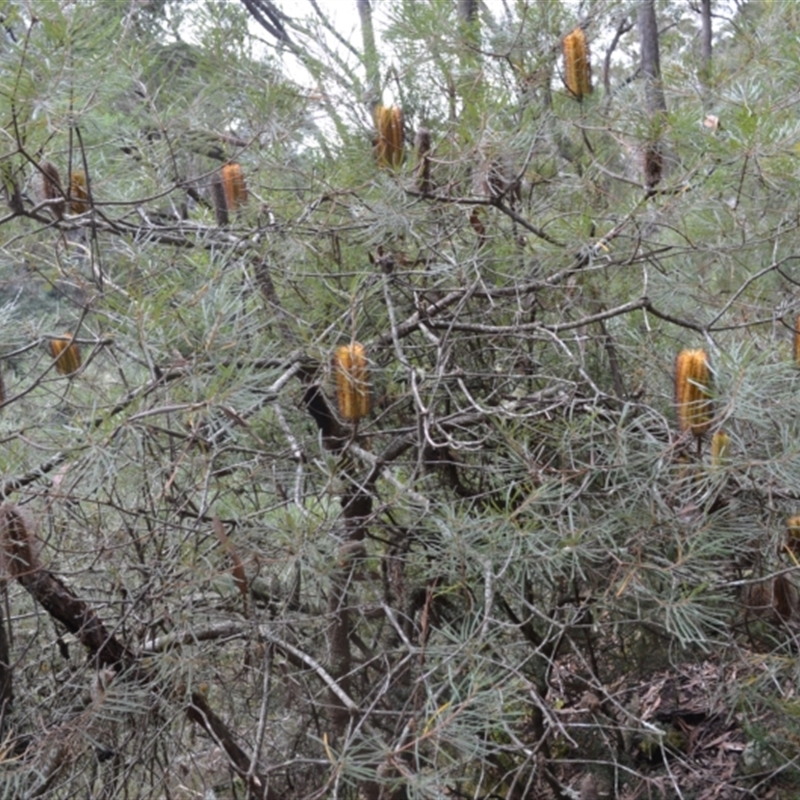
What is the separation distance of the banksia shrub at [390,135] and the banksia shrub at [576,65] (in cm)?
41

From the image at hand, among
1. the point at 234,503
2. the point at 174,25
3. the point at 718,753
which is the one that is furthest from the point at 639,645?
the point at 174,25

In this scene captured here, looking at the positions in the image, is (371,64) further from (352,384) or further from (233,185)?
(352,384)

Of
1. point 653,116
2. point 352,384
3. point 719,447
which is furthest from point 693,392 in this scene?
point 653,116

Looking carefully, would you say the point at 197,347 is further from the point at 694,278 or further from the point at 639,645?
the point at 639,645

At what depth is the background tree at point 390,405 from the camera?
1.69 m

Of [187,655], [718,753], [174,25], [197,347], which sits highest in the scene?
[174,25]

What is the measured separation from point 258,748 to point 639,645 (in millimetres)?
1262

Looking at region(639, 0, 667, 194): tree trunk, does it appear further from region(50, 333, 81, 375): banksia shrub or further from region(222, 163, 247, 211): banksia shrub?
region(50, 333, 81, 375): banksia shrub

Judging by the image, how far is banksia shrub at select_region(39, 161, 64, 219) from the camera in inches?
66.5

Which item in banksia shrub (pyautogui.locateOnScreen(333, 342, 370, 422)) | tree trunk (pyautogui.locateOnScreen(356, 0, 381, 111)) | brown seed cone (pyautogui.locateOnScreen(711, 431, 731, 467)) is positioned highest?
tree trunk (pyautogui.locateOnScreen(356, 0, 381, 111))

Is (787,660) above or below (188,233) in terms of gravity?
below

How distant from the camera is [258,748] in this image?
1751 mm

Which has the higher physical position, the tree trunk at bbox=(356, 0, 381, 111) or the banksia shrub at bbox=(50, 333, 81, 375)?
the tree trunk at bbox=(356, 0, 381, 111)

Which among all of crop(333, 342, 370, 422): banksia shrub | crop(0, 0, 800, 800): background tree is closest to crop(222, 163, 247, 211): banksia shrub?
crop(0, 0, 800, 800): background tree
